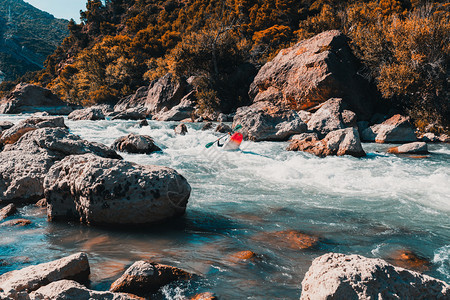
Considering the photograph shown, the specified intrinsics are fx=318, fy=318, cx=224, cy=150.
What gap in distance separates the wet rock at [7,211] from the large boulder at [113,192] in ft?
3.12

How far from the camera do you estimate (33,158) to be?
25.1 ft

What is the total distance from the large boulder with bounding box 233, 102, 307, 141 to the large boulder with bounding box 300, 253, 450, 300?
14.0m

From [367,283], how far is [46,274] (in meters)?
3.32

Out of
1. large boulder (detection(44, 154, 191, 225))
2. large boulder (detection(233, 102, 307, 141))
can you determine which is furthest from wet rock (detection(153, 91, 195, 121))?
large boulder (detection(44, 154, 191, 225))

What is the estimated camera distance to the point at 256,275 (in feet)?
14.1

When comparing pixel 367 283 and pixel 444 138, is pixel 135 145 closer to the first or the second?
pixel 367 283

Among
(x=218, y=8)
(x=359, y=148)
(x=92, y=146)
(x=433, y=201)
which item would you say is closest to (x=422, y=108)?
(x=359, y=148)

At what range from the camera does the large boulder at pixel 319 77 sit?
20.7 meters

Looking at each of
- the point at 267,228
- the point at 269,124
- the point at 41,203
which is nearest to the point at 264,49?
the point at 269,124

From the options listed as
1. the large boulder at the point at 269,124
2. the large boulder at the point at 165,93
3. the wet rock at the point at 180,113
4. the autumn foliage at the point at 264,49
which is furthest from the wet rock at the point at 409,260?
the large boulder at the point at 165,93

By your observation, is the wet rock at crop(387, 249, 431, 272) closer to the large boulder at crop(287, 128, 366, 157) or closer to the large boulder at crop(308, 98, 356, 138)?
the large boulder at crop(287, 128, 366, 157)

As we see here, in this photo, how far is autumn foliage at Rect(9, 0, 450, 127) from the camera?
18.8m

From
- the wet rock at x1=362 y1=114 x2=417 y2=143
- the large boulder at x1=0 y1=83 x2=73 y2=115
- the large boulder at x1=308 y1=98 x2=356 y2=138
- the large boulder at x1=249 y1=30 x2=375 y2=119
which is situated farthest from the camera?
the large boulder at x1=0 y1=83 x2=73 y2=115

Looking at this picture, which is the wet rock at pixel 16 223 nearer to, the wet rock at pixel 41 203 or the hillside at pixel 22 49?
the wet rock at pixel 41 203
